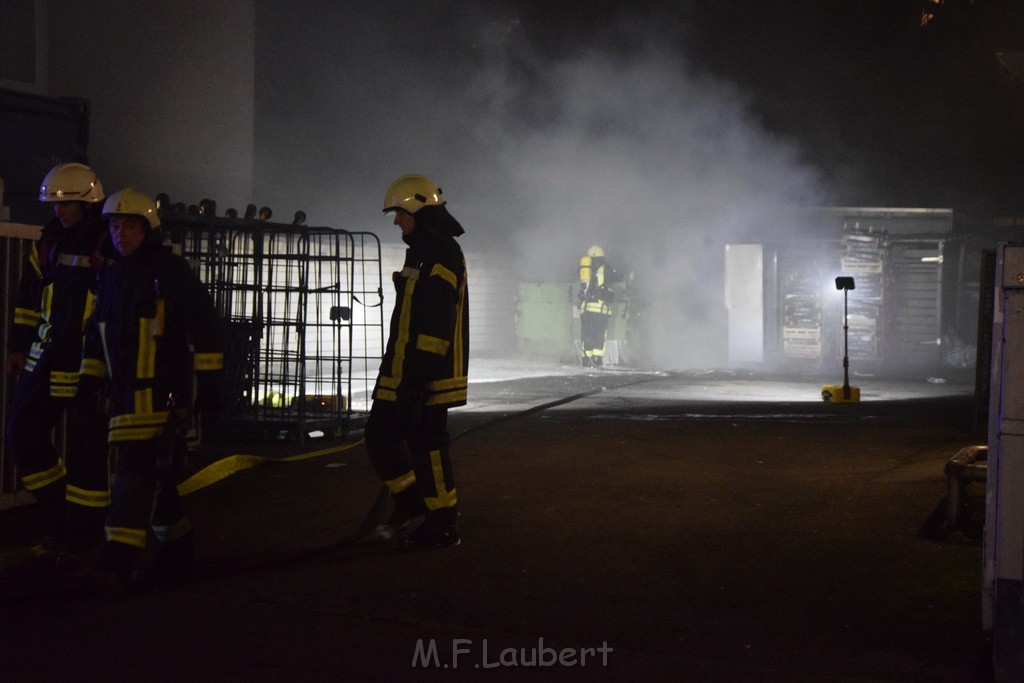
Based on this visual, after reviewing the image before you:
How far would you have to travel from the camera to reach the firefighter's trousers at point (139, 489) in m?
4.72

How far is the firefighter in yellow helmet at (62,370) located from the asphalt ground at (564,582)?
35 cm

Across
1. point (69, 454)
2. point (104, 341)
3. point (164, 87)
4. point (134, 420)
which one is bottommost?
point (69, 454)

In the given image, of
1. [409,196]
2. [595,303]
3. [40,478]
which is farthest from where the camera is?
[595,303]

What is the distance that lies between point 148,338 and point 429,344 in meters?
1.33

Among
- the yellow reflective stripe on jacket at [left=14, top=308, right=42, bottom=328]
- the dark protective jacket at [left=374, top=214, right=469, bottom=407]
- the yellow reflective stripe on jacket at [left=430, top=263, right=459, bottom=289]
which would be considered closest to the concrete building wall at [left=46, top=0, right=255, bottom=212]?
the yellow reflective stripe on jacket at [left=14, top=308, right=42, bottom=328]

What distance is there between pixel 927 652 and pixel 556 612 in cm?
144

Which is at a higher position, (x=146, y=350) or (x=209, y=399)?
(x=146, y=350)

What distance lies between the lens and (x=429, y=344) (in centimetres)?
529

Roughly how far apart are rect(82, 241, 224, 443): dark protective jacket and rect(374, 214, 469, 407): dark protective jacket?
0.89 m

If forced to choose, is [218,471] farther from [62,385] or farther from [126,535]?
[126,535]

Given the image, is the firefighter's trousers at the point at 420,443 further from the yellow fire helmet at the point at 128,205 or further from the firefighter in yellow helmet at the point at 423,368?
the yellow fire helmet at the point at 128,205

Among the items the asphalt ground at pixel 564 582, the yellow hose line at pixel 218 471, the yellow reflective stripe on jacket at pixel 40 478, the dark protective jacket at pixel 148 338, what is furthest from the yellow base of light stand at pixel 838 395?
the yellow reflective stripe on jacket at pixel 40 478

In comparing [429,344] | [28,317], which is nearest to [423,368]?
[429,344]

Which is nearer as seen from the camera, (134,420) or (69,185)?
(134,420)
